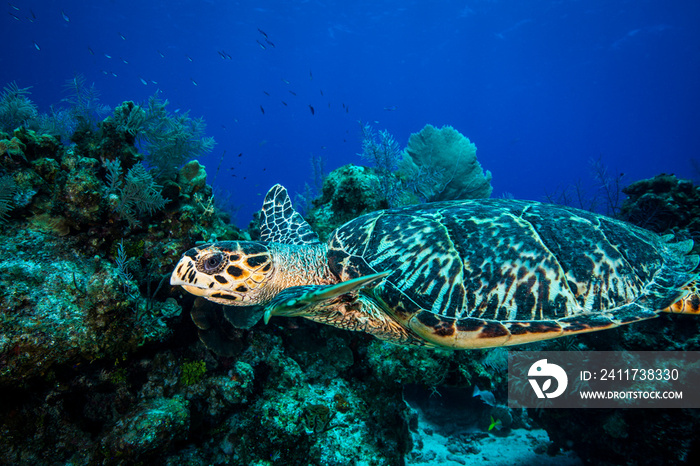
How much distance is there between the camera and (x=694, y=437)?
93.7 inches

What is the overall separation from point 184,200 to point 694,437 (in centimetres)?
566

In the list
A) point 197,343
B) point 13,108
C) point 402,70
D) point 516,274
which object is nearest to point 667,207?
point 516,274

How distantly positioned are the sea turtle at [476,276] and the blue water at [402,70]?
7852 mm

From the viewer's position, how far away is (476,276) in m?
2.22

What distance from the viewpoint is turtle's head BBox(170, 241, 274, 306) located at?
Answer: 2.38m

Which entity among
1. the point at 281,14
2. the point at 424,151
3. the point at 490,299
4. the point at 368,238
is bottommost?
the point at 490,299

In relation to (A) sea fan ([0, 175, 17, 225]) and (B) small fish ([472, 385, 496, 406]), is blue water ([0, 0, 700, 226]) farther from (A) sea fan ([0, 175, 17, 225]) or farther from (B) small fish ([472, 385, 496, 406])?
(B) small fish ([472, 385, 496, 406])

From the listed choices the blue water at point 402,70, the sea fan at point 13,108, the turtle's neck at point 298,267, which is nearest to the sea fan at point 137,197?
the turtle's neck at point 298,267

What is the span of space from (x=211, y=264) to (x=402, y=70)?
268 feet

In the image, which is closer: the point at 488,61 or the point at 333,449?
the point at 333,449

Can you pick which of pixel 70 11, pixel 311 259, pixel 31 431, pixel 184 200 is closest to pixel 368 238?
pixel 311 259

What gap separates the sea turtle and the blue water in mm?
7852

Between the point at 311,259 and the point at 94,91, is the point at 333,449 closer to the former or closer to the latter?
the point at 311,259

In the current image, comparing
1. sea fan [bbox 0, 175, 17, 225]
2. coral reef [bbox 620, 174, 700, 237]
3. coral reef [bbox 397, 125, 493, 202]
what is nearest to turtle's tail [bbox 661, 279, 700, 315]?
coral reef [bbox 620, 174, 700, 237]
